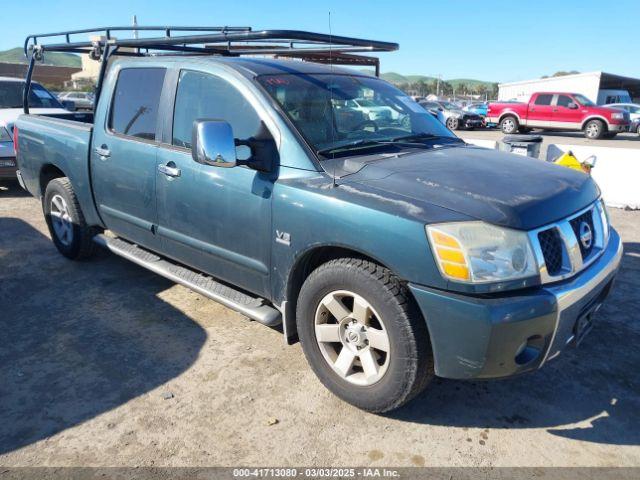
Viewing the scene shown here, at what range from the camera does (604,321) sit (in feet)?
12.3

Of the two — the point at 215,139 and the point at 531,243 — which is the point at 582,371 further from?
the point at 215,139

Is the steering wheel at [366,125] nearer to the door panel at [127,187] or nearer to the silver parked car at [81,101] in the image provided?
the door panel at [127,187]

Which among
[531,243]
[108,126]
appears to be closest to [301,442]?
[531,243]

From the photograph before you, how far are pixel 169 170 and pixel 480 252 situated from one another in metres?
2.17

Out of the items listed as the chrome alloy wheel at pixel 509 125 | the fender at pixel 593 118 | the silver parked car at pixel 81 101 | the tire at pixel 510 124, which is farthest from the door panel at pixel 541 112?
the silver parked car at pixel 81 101

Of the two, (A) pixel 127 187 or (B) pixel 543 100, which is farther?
(B) pixel 543 100

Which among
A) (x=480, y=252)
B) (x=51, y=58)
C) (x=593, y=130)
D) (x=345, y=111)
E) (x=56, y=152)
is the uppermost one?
(x=51, y=58)

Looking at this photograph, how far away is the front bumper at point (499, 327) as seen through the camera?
7.00ft

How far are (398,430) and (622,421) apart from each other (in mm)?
1205

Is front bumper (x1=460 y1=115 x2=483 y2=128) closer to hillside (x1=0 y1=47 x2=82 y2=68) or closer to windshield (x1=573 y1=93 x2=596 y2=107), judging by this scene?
windshield (x1=573 y1=93 x2=596 y2=107)

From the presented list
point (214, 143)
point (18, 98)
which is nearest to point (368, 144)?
point (214, 143)

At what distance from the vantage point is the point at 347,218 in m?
2.44

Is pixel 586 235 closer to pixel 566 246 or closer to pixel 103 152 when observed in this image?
pixel 566 246

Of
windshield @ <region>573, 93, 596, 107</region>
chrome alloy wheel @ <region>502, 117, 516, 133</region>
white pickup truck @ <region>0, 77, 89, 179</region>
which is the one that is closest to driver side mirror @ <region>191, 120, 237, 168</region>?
white pickup truck @ <region>0, 77, 89, 179</region>
